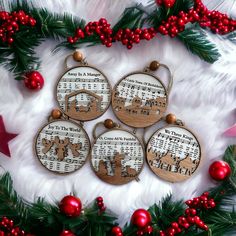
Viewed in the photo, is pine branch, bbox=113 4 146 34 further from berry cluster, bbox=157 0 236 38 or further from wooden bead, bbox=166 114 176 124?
wooden bead, bbox=166 114 176 124

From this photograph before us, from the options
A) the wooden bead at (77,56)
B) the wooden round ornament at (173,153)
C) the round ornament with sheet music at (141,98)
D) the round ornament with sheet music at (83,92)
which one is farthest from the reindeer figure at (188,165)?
the wooden bead at (77,56)

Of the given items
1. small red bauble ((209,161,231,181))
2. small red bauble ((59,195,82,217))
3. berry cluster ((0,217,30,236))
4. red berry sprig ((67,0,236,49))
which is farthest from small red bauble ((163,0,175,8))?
berry cluster ((0,217,30,236))

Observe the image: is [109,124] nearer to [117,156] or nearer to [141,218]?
[117,156]

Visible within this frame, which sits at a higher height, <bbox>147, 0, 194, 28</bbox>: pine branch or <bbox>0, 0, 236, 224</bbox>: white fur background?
<bbox>147, 0, 194, 28</bbox>: pine branch

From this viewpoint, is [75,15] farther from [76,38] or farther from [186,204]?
[186,204]

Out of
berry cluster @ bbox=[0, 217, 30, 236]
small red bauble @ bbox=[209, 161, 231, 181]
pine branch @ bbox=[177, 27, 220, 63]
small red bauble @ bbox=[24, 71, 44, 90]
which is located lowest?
berry cluster @ bbox=[0, 217, 30, 236]

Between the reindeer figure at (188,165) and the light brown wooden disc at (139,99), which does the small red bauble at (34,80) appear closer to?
the light brown wooden disc at (139,99)
